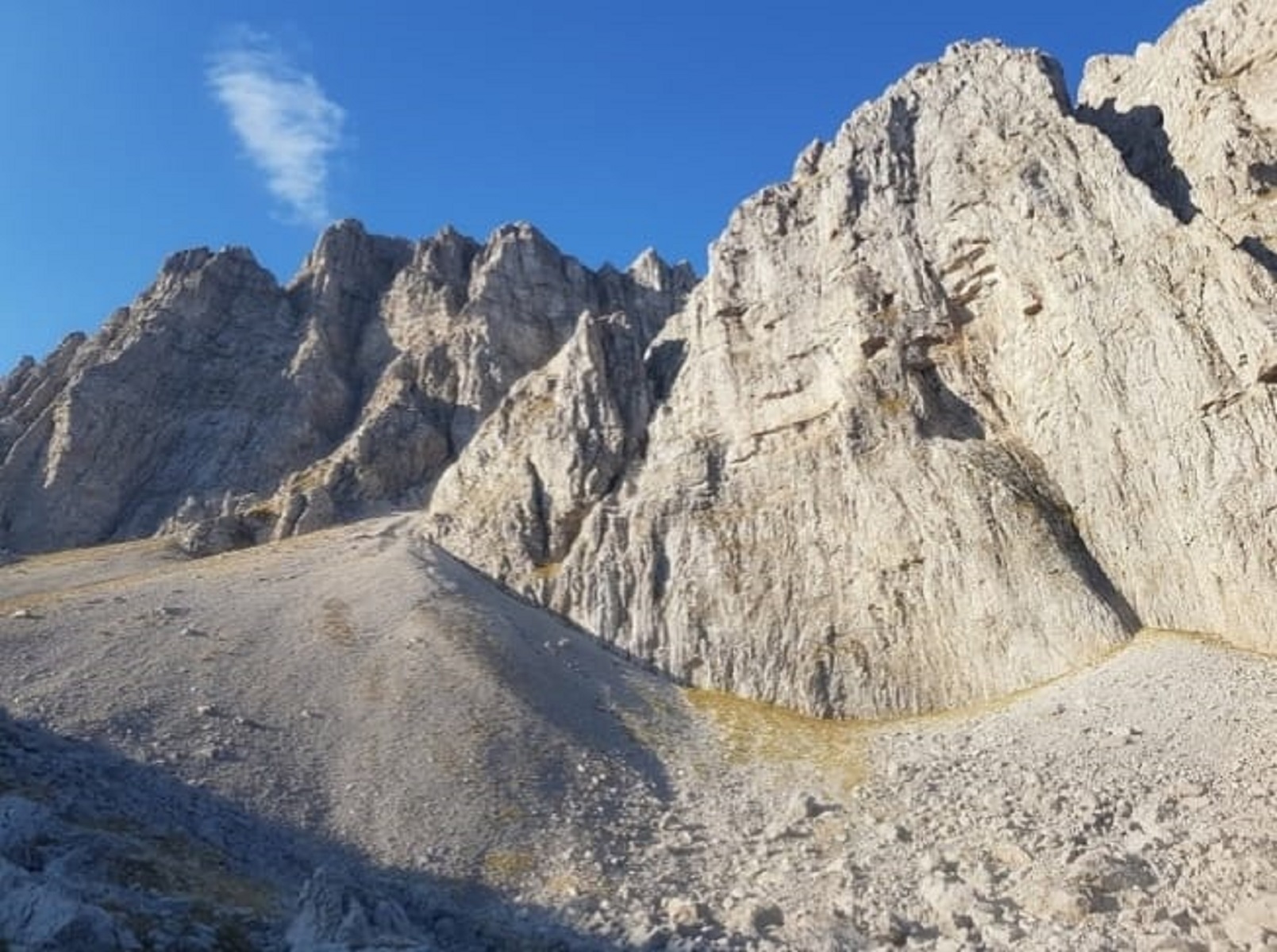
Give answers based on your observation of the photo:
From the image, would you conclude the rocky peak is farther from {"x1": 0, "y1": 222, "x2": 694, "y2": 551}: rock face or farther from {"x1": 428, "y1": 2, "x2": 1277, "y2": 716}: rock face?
{"x1": 0, "y1": 222, "x2": 694, "y2": 551}: rock face

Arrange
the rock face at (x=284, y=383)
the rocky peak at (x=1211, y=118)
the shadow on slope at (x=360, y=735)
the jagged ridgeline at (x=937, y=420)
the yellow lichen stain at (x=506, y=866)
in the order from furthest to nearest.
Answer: the rock face at (x=284, y=383)
the rocky peak at (x=1211, y=118)
the jagged ridgeline at (x=937, y=420)
the yellow lichen stain at (x=506, y=866)
the shadow on slope at (x=360, y=735)

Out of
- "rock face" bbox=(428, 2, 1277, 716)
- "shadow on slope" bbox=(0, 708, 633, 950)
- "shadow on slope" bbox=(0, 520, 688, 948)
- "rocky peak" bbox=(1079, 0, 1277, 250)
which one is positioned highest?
"rocky peak" bbox=(1079, 0, 1277, 250)

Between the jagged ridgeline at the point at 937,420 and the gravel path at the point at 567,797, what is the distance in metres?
4.36

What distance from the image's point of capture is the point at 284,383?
10856 centimetres

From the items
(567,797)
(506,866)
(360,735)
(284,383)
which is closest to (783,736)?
(567,797)

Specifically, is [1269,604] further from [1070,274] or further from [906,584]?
[1070,274]

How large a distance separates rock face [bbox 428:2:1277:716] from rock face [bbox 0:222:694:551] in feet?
77.2

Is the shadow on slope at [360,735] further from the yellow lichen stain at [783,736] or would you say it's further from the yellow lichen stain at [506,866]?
the yellow lichen stain at [783,736]

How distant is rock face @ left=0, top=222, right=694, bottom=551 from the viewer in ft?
299

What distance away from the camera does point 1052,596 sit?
42.1 metres

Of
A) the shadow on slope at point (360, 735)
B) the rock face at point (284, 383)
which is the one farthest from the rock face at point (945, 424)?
the rock face at point (284, 383)

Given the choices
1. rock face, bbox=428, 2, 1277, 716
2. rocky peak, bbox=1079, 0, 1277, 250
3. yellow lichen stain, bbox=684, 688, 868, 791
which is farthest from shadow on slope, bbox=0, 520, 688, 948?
rocky peak, bbox=1079, 0, 1277, 250

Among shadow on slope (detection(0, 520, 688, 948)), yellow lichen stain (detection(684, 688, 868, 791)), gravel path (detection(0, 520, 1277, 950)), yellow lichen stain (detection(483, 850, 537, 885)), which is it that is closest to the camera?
gravel path (detection(0, 520, 1277, 950))

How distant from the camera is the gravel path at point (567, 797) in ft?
72.8
